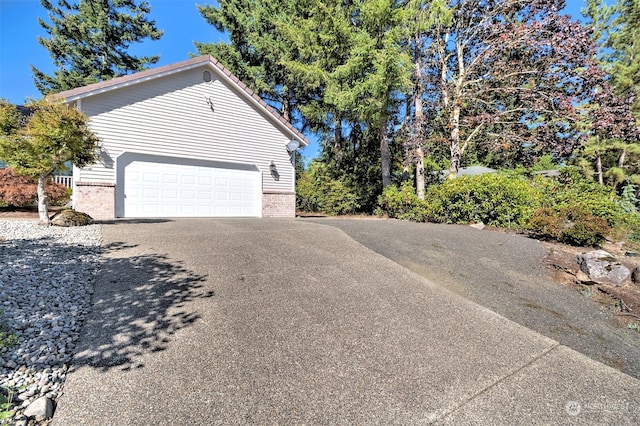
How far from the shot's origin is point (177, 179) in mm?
10156

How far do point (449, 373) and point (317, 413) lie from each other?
3.75 feet

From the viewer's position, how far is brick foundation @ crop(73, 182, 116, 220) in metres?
8.64

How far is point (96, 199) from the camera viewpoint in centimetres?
883

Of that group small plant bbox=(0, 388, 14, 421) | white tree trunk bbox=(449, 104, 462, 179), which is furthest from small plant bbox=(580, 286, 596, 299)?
white tree trunk bbox=(449, 104, 462, 179)

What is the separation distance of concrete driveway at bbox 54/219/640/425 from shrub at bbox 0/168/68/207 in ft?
29.3

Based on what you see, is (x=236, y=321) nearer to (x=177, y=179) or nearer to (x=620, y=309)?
(x=620, y=309)

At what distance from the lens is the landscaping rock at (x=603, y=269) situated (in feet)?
15.4

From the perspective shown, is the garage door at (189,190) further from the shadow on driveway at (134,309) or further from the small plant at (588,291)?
the small plant at (588,291)

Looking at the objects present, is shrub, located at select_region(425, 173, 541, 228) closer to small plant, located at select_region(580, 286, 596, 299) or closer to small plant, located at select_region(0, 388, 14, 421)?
small plant, located at select_region(580, 286, 596, 299)

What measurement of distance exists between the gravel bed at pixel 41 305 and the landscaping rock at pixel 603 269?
267 inches

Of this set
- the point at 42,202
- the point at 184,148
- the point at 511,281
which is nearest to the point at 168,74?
the point at 184,148

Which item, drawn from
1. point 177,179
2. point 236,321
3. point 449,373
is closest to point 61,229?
point 177,179

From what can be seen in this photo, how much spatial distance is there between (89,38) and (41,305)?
25.0 meters

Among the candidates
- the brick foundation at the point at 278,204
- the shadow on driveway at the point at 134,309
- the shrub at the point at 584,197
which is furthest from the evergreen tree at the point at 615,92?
the shadow on driveway at the point at 134,309
